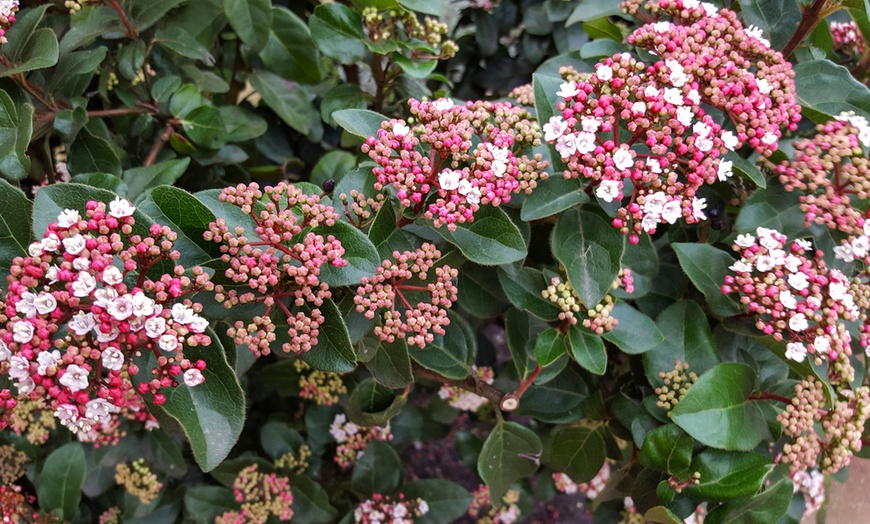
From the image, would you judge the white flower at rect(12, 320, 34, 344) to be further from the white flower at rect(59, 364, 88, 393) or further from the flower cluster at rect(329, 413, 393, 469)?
the flower cluster at rect(329, 413, 393, 469)

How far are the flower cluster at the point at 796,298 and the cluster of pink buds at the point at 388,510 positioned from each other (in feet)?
2.69

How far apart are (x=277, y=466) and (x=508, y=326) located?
69 cm

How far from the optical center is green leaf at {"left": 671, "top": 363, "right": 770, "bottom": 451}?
907 mm

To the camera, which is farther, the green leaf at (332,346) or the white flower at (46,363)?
the green leaf at (332,346)

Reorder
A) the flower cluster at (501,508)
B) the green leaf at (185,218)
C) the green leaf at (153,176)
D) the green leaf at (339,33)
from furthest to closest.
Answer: the flower cluster at (501,508) → the green leaf at (339,33) → the green leaf at (153,176) → the green leaf at (185,218)

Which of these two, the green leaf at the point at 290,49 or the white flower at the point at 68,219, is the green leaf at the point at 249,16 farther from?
the white flower at the point at 68,219

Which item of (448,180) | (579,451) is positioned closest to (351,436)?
(579,451)

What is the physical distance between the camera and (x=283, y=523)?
1.53 m

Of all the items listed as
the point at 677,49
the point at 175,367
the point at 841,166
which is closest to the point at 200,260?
the point at 175,367

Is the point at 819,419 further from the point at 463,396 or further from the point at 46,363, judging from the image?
the point at 46,363

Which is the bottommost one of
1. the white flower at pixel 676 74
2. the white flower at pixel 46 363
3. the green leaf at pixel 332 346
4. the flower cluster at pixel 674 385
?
the flower cluster at pixel 674 385

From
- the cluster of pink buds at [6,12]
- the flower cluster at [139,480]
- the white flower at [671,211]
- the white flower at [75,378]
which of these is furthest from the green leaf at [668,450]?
the cluster of pink buds at [6,12]

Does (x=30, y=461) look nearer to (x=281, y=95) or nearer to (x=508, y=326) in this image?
(x=281, y=95)

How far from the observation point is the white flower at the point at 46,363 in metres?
0.62
